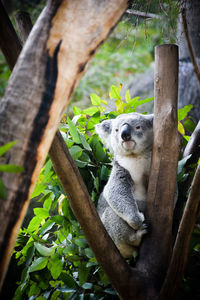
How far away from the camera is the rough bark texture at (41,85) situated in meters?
0.88

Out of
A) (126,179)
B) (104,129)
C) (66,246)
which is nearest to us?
(66,246)

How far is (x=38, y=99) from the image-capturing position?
916mm

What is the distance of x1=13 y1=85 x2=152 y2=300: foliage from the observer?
167cm

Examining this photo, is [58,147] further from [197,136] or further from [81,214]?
[197,136]

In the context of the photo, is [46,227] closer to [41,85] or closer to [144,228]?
[144,228]

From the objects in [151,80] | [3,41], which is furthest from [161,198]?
[151,80]

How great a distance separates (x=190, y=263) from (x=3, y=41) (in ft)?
4.54

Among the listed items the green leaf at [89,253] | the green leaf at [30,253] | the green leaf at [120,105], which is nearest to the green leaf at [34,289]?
the green leaf at [30,253]

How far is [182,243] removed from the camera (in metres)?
1.33

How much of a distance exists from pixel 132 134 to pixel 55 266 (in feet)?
2.79

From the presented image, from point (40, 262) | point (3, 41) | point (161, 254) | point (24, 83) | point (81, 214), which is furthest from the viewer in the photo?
point (40, 262)

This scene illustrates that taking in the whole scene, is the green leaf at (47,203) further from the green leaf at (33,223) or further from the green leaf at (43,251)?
the green leaf at (43,251)

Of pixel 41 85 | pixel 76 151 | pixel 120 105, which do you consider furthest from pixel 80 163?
pixel 41 85

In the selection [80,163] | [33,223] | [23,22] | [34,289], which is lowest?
[34,289]
